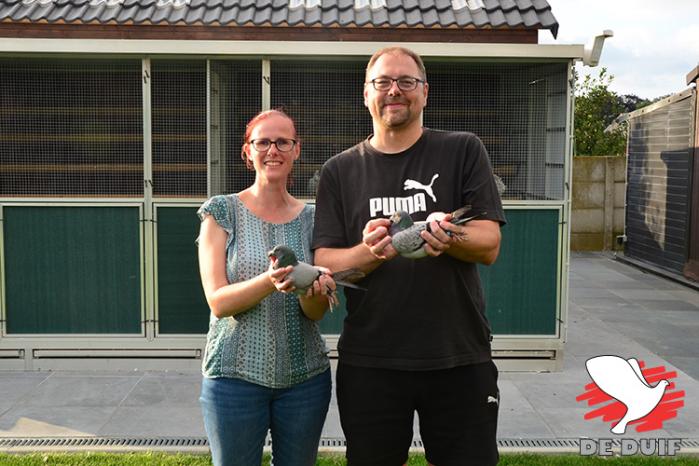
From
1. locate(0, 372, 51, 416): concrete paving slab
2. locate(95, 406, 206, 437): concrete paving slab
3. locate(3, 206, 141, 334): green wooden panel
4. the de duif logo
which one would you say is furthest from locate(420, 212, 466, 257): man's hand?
locate(3, 206, 141, 334): green wooden panel

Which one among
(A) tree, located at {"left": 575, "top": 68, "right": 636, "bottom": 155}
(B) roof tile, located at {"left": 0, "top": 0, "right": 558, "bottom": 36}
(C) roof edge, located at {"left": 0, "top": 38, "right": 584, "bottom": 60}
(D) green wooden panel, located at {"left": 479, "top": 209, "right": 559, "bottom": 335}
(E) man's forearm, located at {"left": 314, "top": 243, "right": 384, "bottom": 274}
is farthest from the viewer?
(A) tree, located at {"left": 575, "top": 68, "right": 636, "bottom": 155}

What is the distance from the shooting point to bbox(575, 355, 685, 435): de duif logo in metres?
4.52

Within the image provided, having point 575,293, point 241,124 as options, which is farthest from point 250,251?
point 575,293

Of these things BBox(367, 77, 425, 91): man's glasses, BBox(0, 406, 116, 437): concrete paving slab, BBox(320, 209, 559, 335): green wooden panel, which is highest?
BBox(367, 77, 425, 91): man's glasses

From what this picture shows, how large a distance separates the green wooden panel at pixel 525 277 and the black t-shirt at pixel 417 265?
3.21 meters

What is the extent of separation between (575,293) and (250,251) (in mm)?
7504

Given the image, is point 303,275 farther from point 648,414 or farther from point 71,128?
point 71,128

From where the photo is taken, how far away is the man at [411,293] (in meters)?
2.40

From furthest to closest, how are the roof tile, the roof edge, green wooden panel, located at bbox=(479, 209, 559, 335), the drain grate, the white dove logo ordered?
the roof tile
green wooden panel, located at bbox=(479, 209, 559, 335)
the roof edge
the white dove logo
the drain grate

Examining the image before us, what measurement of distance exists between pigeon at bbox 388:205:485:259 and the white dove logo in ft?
9.04

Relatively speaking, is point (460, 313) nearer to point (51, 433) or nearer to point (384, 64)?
point (384, 64)

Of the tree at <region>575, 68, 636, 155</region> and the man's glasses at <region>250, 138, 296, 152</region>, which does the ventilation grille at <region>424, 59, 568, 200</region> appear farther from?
the tree at <region>575, 68, 636, 155</region>

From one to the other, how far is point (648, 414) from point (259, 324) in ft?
10.2

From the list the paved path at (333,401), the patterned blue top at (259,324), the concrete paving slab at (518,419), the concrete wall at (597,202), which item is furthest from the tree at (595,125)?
the patterned blue top at (259,324)
